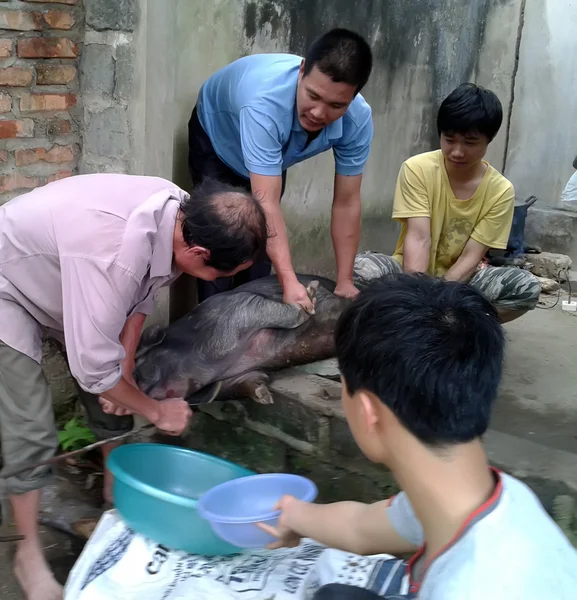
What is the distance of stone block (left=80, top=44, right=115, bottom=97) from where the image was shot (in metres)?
3.24

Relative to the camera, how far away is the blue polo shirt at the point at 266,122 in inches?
120

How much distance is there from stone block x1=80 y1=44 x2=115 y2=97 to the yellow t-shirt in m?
1.46

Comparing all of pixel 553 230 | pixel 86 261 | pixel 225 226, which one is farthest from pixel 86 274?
pixel 553 230

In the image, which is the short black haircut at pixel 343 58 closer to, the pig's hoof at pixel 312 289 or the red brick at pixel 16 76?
the pig's hoof at pixel 312 289

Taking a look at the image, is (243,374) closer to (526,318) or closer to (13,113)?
(13,113)

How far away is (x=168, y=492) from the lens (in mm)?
2309

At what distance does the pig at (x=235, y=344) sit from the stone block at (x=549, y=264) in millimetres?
2799

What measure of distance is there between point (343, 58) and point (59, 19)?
121cm

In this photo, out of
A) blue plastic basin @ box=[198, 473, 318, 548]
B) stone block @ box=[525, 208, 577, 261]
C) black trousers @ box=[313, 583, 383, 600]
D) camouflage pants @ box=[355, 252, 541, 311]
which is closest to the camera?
black trousers @ box=[313, 583, 383, 600]

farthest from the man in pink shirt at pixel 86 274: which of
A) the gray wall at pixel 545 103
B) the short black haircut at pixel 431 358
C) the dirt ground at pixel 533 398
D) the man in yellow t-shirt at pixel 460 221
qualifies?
the gray wall at pixel 545 103

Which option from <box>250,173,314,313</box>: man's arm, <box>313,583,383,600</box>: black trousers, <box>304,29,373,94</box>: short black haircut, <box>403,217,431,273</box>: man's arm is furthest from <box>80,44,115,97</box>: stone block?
<box>313,583,383,600</box>: black trousers

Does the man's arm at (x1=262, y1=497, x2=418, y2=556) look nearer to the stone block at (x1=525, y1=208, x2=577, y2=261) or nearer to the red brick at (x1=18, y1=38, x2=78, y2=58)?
the red brick at (x1=18, y1=38, x2=78, y2=58)

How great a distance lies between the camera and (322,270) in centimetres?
489

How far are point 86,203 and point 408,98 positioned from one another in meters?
3.58
